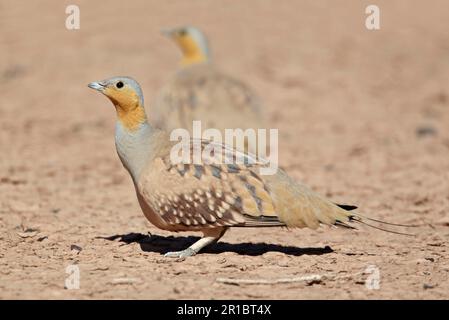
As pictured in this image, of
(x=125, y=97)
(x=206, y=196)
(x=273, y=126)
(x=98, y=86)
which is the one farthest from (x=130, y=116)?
(x=273, y=126)

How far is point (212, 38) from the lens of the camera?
16938 millimetres

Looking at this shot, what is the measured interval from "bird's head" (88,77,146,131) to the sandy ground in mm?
1046

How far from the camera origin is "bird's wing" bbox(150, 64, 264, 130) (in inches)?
383

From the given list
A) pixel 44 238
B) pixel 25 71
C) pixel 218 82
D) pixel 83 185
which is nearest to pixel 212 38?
pixel 25 71

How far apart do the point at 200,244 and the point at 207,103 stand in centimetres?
360

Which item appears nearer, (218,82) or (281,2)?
(218,82)

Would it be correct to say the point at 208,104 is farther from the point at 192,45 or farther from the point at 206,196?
the point at 206,196

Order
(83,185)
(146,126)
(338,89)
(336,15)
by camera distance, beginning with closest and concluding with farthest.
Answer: (146,126), (83,185), (338,89), (336,15)

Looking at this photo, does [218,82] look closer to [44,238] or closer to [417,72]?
[44,238]

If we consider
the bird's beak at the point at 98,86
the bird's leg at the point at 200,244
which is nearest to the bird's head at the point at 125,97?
the bird's beak at the point at 98,86

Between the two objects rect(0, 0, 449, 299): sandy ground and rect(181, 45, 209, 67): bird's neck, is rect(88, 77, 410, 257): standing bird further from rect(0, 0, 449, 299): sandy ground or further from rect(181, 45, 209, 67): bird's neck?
rect(181, 45, 209, 67): bird's neck

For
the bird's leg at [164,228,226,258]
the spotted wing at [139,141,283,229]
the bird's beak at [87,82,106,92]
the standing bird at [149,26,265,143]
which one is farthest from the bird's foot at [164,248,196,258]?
the standing bird at [149,26,265,143]

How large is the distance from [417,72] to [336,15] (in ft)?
10.7

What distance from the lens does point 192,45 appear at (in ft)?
39.4
